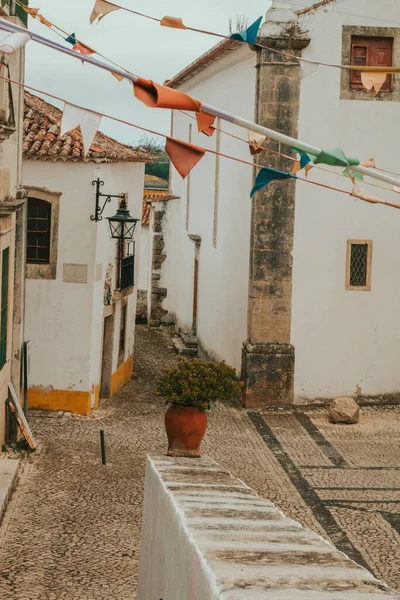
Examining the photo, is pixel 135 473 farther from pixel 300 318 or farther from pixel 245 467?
pixel 300 318

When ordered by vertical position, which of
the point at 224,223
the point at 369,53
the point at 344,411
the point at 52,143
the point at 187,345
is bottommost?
the point at 344,411

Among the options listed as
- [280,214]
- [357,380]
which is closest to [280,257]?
[280,214]

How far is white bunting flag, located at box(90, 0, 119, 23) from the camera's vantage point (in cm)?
636

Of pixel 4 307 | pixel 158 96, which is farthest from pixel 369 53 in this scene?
pixel 158 96

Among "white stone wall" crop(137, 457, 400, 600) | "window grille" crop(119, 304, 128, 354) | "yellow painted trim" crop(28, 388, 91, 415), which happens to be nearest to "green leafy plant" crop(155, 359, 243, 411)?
"yellow painted trim" crop(28, 388, 91, 415)

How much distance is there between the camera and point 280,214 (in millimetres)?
16938

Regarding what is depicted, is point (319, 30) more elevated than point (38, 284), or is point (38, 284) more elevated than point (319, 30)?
point (319, 30)

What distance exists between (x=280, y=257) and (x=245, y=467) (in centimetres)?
479

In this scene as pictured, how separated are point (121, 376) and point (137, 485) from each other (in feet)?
23.0

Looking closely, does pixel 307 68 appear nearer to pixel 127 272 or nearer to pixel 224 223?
pixel 127 272

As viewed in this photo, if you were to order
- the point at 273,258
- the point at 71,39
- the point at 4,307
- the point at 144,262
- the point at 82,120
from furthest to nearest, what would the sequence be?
the point at 144,262 → the point at 273,258 → the point at 4,307 → the point at 71,39 → the point at 82,120

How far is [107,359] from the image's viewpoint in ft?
58.4

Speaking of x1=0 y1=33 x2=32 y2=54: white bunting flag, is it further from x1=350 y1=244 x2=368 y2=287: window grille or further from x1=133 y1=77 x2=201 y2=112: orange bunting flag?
x1=350 y1=244 x2=368 y2=287: window grille

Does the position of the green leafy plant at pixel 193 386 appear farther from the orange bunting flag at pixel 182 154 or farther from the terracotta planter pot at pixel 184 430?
the orange bunting flag at pixel 182 154
